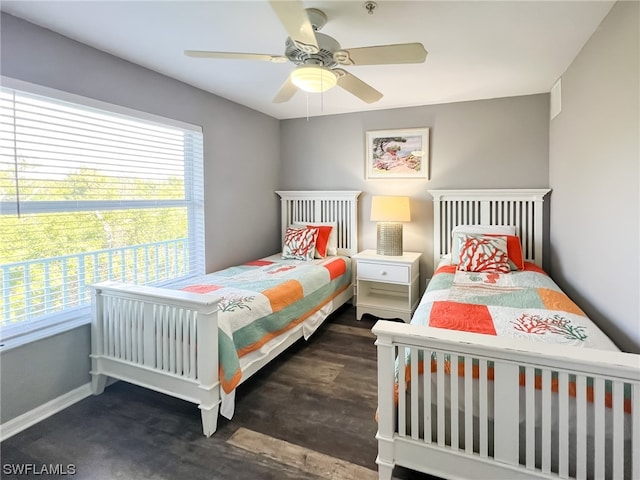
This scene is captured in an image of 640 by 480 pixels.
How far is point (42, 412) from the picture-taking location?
2.08 m

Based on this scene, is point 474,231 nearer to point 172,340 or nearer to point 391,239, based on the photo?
point 391,239

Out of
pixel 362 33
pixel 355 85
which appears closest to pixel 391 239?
pixel 355 85

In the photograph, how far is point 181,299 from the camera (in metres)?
1.96

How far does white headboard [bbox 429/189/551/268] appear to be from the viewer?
3434 mm

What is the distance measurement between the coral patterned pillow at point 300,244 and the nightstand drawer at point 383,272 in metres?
0.59

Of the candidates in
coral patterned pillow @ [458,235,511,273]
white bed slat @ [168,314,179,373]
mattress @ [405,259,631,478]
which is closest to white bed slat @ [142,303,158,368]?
white bed slat @ [168,314,179,373]

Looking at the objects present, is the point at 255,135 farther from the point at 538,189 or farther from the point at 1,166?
the point at 538,189

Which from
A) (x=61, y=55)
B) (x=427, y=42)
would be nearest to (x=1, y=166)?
(x=61, y=55)

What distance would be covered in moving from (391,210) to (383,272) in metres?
0.66

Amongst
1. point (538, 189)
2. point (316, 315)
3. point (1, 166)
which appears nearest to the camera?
point (1, 166)

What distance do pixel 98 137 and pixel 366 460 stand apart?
265cm

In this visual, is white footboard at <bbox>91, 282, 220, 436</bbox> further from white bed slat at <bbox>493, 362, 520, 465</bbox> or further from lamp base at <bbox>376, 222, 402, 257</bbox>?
lamp base at <bbox>376, 222, 402, 257</bbox>

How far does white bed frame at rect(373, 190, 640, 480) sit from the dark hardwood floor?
339 mm

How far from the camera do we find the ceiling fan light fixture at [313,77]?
74.0 inches
